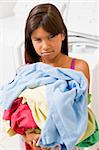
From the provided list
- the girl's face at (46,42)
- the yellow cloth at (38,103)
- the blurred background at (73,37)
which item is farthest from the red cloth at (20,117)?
the blurred background at (73,37)

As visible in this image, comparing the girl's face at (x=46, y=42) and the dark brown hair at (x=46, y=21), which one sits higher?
the dark brown hair at (x=46, y=21)

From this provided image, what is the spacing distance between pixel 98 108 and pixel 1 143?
2.56 feet

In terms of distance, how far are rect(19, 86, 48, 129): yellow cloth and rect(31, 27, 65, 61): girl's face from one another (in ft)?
0.60

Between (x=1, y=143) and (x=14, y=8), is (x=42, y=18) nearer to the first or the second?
(x=14, y=8)

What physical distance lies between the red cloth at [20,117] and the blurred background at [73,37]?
1.83 ft

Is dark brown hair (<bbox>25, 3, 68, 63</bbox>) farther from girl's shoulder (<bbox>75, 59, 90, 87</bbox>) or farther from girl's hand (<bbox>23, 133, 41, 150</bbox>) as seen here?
girl's hand (<bbox>23, 133, 41, 150</bbox>)

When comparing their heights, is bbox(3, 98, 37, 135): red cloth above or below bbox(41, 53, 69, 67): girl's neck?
below

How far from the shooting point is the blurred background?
1591 mm

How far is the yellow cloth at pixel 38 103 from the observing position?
1.01 meters

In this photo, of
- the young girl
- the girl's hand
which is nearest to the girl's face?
the young girl

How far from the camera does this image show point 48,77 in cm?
104

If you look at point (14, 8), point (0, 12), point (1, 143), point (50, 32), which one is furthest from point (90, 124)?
point (0, 12)

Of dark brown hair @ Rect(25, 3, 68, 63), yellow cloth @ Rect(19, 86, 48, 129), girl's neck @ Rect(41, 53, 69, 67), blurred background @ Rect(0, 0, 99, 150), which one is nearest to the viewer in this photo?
yellow cloth @ Rect(19, 86, 48, 129)

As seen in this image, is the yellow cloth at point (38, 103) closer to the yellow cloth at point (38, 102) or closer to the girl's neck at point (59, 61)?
the yellow cloth at point (38, 102)
